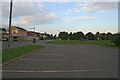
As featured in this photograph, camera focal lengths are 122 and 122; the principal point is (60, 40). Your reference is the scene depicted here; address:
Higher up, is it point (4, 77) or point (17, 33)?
point (17, 33)

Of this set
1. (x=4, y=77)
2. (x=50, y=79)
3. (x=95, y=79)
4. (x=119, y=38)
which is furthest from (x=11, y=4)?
(x=119, y=38)

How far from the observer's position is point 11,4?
13.3 meters

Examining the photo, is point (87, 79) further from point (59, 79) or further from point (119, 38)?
point (119, 38)

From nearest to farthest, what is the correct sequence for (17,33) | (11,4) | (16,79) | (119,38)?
(16,79)
(11,4)
(119,38)
(17,33)

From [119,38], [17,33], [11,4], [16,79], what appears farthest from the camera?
[17,33]

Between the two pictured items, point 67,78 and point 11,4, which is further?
point 11,4

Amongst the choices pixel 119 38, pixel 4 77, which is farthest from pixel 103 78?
pixel 119 38

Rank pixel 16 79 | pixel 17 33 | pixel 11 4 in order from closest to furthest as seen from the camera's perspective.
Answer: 1. pixel 16 79
2. pixel 11 4
3. pixel 17 33

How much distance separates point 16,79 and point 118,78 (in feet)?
13.0

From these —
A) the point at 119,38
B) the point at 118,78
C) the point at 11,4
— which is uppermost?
the point at 11,4

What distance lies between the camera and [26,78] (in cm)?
471

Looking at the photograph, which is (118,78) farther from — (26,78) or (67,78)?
(26,78)

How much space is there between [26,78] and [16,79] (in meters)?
0.36

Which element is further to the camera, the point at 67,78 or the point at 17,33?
the point at 17,33
